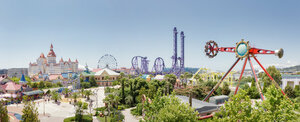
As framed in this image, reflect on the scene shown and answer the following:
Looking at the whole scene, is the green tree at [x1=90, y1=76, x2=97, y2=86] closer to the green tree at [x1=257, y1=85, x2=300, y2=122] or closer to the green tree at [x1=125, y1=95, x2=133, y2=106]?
the green tree at [x1=125, y1=95, x2=133, y2=106]

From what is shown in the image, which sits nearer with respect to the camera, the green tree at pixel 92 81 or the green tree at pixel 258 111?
the green tree at pixel 258 111

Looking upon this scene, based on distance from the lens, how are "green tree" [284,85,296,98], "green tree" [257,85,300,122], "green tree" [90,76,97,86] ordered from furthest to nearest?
"green tree" [90,76,97,86] → "green tree" [284,85,296,98] → "green tree" [257,85,300,122]

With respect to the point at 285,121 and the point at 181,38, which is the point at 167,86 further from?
the point at 181,38

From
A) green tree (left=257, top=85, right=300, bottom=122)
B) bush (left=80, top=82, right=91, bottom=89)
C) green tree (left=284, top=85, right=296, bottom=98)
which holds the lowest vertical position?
bush (left=80, top=82, right=91, bottom=89)

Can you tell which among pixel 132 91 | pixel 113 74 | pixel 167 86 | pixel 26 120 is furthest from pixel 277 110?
pixel 113 74

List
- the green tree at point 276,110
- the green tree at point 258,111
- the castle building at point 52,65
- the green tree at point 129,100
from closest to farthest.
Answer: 1. the green tree at point 258,111
2. the green tree at point 276,110
3. the green tree at point 129,100
4. the castle building at point 52,65

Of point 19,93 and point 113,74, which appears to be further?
point 113,74

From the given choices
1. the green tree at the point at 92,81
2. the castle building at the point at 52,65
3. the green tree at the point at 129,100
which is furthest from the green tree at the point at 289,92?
the castle building at the point at 52,65

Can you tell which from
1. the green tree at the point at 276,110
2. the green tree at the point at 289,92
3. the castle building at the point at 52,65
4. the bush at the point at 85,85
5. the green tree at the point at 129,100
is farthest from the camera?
the castle building at the point at 52,65

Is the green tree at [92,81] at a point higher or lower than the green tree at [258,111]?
lower

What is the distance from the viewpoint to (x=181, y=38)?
79938 mm

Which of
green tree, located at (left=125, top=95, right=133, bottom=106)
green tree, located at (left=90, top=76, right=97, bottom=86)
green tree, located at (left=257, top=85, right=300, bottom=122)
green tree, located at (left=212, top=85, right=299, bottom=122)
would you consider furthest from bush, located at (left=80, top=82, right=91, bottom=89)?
green tree, located at (left=257, top=85, right=300, bottom=122)

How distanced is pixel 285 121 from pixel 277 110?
A: 0.73 m

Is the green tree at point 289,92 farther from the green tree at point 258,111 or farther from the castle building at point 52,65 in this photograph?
the castle building at point 52,65
